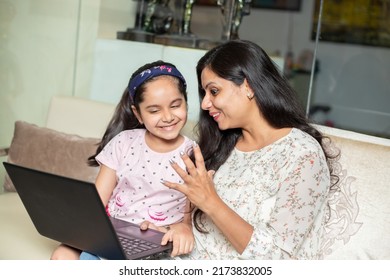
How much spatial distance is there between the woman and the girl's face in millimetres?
111

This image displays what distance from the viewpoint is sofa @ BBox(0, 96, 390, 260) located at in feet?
6.53

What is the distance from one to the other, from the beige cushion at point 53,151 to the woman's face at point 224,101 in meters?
0.92

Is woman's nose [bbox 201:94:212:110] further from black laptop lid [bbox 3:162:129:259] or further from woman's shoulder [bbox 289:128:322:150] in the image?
black laptop lid [bbox 3:162:129:259]

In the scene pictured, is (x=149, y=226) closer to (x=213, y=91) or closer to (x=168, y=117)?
(x=168, y=117)

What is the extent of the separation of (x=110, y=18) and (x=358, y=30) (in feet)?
7.30

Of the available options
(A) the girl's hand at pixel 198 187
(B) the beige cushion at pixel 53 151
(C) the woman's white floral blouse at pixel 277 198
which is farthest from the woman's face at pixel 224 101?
(B) the beige cushion at pixel 53 151

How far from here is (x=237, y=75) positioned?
1.85 meters

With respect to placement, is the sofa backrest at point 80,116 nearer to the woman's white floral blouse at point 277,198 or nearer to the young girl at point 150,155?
the young girl at point 150,155

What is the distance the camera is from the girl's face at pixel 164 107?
6.68 feet

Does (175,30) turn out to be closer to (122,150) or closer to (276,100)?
(122,150)

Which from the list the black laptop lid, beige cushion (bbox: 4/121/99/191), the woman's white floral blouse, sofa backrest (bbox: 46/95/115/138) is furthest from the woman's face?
sofa backrest (bbox: 46/95/115/138)

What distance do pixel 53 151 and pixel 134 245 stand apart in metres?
1.06

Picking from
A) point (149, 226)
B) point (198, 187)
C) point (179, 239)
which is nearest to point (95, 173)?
point (149, 226)
